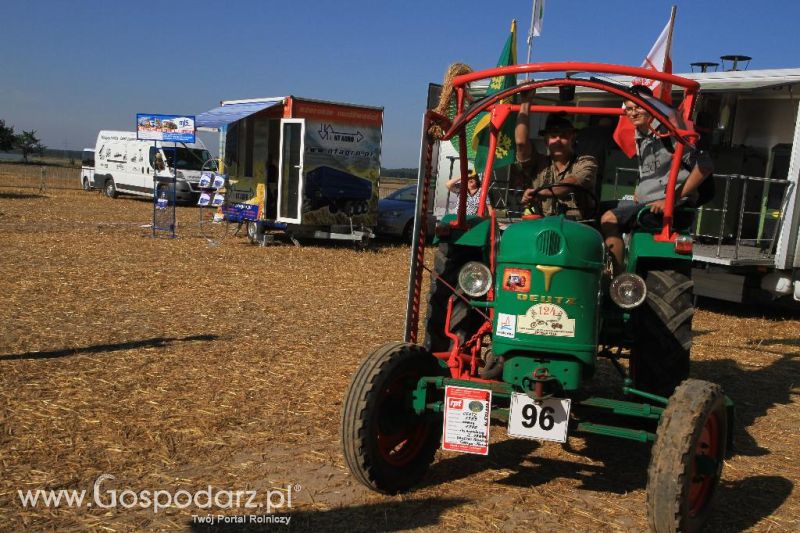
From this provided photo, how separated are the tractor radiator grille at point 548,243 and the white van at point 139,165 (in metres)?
22.9

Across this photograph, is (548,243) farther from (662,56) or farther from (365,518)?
(662,56)

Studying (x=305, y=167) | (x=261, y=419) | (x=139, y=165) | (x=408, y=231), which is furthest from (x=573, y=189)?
(x=139, y=165)

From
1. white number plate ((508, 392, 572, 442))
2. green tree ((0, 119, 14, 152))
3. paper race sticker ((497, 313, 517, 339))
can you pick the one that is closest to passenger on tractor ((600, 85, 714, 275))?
paper race sticker ((497, 313, 517, 339))

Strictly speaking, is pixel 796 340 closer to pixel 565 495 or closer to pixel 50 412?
pixel 565 495

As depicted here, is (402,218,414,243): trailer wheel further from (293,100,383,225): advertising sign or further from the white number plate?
the white number plate

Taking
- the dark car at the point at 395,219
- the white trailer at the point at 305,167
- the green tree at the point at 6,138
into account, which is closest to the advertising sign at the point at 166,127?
the white trailer at the point at 305,167

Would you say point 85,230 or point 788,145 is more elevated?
point 788,145

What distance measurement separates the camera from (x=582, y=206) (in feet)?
15.8

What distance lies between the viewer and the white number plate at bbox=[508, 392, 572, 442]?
11.8ft

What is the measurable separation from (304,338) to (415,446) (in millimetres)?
3435

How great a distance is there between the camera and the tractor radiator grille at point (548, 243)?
368cm

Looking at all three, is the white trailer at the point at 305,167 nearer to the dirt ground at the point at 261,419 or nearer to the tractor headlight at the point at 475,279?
the dirt ground at the point at 261,419

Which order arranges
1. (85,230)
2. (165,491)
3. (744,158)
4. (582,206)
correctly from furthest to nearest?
1. (85,230)
2. (744,158)
3. (582,206)
4. (165,491)

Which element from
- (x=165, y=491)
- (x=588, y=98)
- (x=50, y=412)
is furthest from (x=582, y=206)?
(x=588, y=98)
